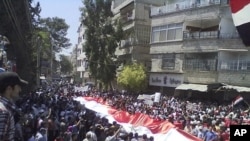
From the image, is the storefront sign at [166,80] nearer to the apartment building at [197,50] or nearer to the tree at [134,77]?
the apartment building at [197,50]

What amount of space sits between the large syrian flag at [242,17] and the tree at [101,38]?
39949mm

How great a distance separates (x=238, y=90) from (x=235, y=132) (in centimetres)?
2601

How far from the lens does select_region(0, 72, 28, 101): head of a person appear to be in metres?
3.54

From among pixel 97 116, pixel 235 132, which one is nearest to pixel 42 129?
pixel 97 116

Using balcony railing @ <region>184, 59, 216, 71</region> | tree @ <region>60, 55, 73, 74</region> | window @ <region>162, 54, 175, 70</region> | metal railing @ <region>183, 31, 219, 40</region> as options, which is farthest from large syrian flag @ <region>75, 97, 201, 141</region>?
tree @ <region>60, 55, 73, 74</region>

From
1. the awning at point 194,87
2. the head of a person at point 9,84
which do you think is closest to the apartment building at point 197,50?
the awning at point 194,87

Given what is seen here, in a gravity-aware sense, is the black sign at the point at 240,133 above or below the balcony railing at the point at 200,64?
below

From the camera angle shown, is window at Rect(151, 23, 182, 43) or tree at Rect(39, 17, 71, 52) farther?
tree at Rect(39, 17, 71, 52)

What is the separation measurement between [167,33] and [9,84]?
36381 mm

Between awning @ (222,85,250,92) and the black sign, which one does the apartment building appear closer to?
awning @ (222,85,250,92)

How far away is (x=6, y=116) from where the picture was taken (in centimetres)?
337

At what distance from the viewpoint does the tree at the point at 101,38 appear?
46656 mm

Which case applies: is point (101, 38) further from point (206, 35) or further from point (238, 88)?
point (238, 88)

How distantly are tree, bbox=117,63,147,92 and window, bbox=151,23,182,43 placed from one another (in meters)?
3.10
